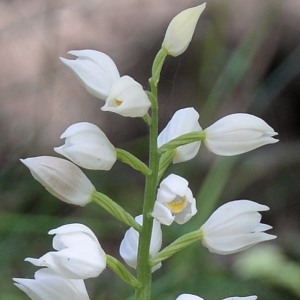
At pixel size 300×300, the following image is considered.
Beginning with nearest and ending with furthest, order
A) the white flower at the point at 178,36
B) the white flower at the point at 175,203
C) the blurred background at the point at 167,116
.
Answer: the white flower at the point at 175,203
the white flower at the point at 178,36
the blurred background at the point at 167,116

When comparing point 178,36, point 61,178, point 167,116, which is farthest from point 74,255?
point 167,116

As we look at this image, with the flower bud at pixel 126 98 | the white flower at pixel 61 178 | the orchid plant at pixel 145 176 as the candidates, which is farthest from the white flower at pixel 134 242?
the flower bud at pixel 126 98

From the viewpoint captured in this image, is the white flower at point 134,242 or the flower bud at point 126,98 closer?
the flower bud at point 126,98

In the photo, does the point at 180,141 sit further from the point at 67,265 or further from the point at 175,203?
the point at 67,265

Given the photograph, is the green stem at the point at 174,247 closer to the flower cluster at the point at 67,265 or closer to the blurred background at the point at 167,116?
the flower cluster at the point at 67,265

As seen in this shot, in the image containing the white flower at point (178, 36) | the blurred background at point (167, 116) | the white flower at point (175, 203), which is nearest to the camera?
the white flower at point (175, 203)

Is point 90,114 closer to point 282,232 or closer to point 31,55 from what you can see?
point 31,55

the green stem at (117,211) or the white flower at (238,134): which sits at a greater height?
the white flower at (238,134)
